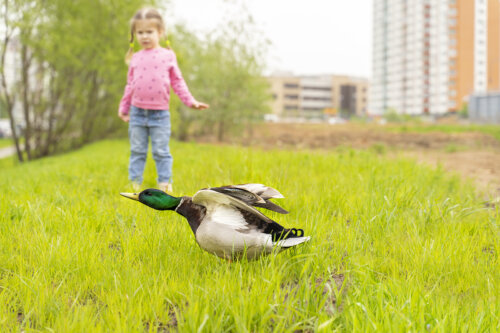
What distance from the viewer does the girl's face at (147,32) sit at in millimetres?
4449

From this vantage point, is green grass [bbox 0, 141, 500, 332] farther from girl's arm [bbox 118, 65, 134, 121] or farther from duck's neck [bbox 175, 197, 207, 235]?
girl's arm [bbox 118, 65, 134, 121]

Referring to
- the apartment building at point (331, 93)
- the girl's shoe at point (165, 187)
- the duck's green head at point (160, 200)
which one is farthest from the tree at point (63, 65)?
the apartment building at point (331, 93)

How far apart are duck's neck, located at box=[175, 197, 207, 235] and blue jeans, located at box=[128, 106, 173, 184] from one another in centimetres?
235

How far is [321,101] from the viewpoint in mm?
120312

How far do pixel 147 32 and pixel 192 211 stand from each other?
9.63 feet

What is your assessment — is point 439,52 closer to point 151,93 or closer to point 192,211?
point 151,93

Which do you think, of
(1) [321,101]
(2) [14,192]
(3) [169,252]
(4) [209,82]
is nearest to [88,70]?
(4) [209,82]

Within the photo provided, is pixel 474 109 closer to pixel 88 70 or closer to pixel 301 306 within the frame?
pixel 88 70

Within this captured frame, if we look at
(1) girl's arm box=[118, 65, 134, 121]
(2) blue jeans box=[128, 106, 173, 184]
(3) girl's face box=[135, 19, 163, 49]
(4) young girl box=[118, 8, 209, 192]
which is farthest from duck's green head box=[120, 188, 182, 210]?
(3) girl's face box=[135, 19, 163, 49]

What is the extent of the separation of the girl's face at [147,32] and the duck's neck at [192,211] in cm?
284

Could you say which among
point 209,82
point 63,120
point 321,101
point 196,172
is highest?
point 321,101

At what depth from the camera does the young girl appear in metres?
4.50

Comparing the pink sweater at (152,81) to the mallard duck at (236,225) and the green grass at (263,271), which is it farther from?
the mallard duck at (236,225)

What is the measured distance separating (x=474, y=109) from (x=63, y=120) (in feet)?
140
